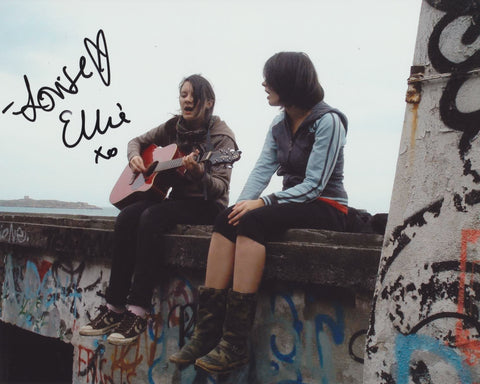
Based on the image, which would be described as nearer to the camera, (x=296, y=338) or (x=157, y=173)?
(x=296, y=338)

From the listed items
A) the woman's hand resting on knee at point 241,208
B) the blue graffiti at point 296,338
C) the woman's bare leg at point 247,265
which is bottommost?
the blue graffiti at point 296,338

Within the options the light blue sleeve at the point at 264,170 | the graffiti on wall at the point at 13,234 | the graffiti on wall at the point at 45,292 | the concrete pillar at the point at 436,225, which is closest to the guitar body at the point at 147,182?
the light blue sleeve at the point at 264,170

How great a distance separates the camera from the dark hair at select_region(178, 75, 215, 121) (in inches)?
150

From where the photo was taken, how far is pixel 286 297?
3.00 m

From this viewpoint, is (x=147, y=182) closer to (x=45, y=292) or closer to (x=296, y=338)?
(x=296, y=338)

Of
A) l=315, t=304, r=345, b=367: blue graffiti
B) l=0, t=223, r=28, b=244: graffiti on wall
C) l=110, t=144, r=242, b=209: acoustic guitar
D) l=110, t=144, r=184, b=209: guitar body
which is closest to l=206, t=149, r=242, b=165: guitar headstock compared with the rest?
l=110, t=144, r=242, b=209: acoustic guitar

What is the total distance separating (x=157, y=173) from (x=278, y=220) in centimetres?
A: 124

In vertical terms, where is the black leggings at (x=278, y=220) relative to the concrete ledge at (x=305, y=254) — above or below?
above

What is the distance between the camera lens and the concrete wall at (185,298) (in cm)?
274

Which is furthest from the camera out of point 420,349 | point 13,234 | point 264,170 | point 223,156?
point 13,234

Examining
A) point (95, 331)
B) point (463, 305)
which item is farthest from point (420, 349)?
point (95, 331)

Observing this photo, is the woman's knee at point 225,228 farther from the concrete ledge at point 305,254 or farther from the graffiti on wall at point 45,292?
the graffiti on wall at point 45,292

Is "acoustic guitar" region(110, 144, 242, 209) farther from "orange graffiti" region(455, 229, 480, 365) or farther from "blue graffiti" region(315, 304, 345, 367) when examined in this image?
"orange graffiti" region(455, 229, 480, 365)

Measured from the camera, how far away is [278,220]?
2822 mm
